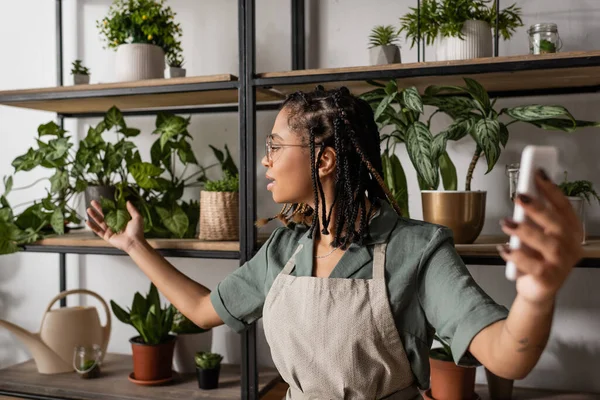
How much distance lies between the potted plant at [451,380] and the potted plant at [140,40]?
1.23 m

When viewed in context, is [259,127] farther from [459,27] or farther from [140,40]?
[459,27]

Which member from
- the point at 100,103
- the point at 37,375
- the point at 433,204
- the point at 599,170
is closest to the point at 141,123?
the point at 100,103

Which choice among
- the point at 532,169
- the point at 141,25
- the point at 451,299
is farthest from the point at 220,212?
the point at 532,169

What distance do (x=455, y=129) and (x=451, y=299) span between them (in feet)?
2.10

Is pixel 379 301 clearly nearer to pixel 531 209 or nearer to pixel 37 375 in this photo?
pixel 531 209

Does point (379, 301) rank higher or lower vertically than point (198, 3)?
lower

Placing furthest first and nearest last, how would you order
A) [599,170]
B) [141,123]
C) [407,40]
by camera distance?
[141,123], [407,40], [599,170]

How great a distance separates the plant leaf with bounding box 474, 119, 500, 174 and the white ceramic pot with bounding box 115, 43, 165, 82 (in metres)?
1.03

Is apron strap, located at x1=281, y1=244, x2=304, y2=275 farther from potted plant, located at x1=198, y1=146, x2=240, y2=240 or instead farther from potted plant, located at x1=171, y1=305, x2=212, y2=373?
potted plant, located at x1=171, y1=305, x2=212, y2=373

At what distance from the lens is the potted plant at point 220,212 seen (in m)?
1.82

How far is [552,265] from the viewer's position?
71 centimetres

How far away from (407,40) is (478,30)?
415 millimetres

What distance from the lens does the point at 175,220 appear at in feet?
6.35

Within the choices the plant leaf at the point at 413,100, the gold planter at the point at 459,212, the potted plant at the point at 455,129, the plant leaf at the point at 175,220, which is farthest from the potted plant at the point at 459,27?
the plant leaf at the point at 175,220
